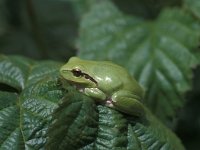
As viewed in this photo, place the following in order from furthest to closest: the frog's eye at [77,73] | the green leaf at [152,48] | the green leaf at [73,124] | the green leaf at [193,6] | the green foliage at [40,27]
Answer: the green foliage at [40,27] → the green leaf at [193,6] → the green leaf at [152,48] → the frog's eye at [77,73] → the green leaf at [73,124]

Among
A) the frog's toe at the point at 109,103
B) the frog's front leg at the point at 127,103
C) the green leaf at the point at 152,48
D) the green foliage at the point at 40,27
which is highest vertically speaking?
the frog's toe at the point at 109,103

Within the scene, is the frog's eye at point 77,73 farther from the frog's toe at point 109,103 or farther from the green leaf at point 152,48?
the green leaf at point 152,48

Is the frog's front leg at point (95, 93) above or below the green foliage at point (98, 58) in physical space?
above

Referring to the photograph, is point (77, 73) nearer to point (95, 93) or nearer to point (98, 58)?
point (95, 93)

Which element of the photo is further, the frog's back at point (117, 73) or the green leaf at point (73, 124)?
the frog's back at point (117, 73)

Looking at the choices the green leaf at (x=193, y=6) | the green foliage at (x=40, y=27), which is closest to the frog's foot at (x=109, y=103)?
the green leaf at (x=193, y=6)

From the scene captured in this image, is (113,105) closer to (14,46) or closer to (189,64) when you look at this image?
(189,64)

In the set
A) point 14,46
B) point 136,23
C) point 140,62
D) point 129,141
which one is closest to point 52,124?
point 129,141

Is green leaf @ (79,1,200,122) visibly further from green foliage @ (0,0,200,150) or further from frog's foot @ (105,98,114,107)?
frog's foot @ (105,98,114,107)
